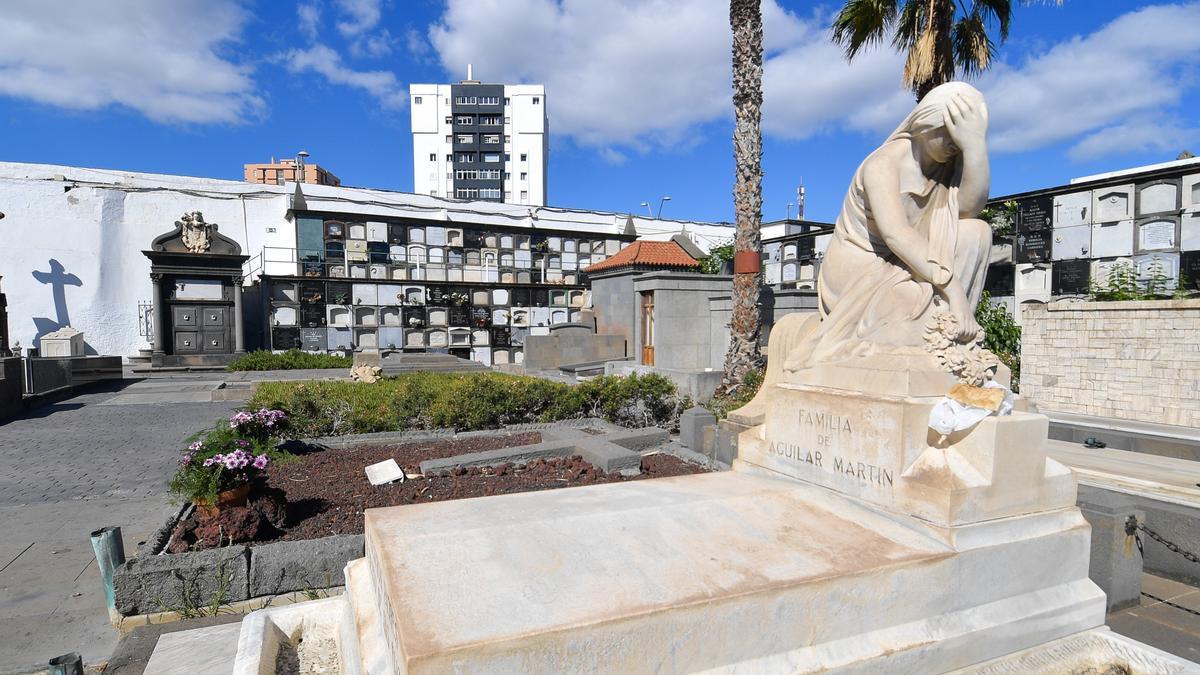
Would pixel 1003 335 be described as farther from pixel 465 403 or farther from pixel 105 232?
pixel 105 232

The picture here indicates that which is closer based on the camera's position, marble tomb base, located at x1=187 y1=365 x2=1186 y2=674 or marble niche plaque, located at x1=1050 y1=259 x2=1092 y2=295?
marble tomb base, located at x1=187 y1=365 x2=1186 y2=674

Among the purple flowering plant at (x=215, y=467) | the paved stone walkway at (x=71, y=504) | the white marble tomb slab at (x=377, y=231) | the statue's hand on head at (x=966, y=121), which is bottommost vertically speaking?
the paved stone walkway at (x=71, y=504)

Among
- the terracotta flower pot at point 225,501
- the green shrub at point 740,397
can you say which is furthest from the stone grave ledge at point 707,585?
the green shrub at point 740,397

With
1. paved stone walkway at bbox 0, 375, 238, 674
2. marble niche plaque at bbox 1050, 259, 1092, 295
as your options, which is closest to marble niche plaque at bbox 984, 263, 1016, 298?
marble niche plaque at bbox 1050, 259, 1092, 295

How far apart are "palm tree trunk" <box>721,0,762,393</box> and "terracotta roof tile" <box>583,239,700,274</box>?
8249 millimetres

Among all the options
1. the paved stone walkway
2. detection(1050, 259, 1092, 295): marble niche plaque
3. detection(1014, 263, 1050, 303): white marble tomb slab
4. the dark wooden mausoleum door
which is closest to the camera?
the paved stone walkway

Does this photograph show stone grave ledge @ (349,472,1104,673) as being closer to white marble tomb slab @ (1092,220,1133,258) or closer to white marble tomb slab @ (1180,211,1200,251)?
white marble tomb slab @ (1180,211,1200,251)

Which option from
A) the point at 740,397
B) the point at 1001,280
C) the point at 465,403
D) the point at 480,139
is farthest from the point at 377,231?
the point at 480,139

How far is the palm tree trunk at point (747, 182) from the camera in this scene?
29.9 feet

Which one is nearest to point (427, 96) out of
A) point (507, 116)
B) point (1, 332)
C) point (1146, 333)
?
point (507, 116)

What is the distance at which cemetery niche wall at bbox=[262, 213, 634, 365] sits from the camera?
2203 cm

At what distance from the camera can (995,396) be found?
2.51 metres

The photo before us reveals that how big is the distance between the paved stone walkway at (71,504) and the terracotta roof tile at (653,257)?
10.8 m

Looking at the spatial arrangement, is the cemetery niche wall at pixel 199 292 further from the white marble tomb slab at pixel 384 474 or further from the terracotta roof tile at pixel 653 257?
the white marble tomb slab at pixel 384 474
